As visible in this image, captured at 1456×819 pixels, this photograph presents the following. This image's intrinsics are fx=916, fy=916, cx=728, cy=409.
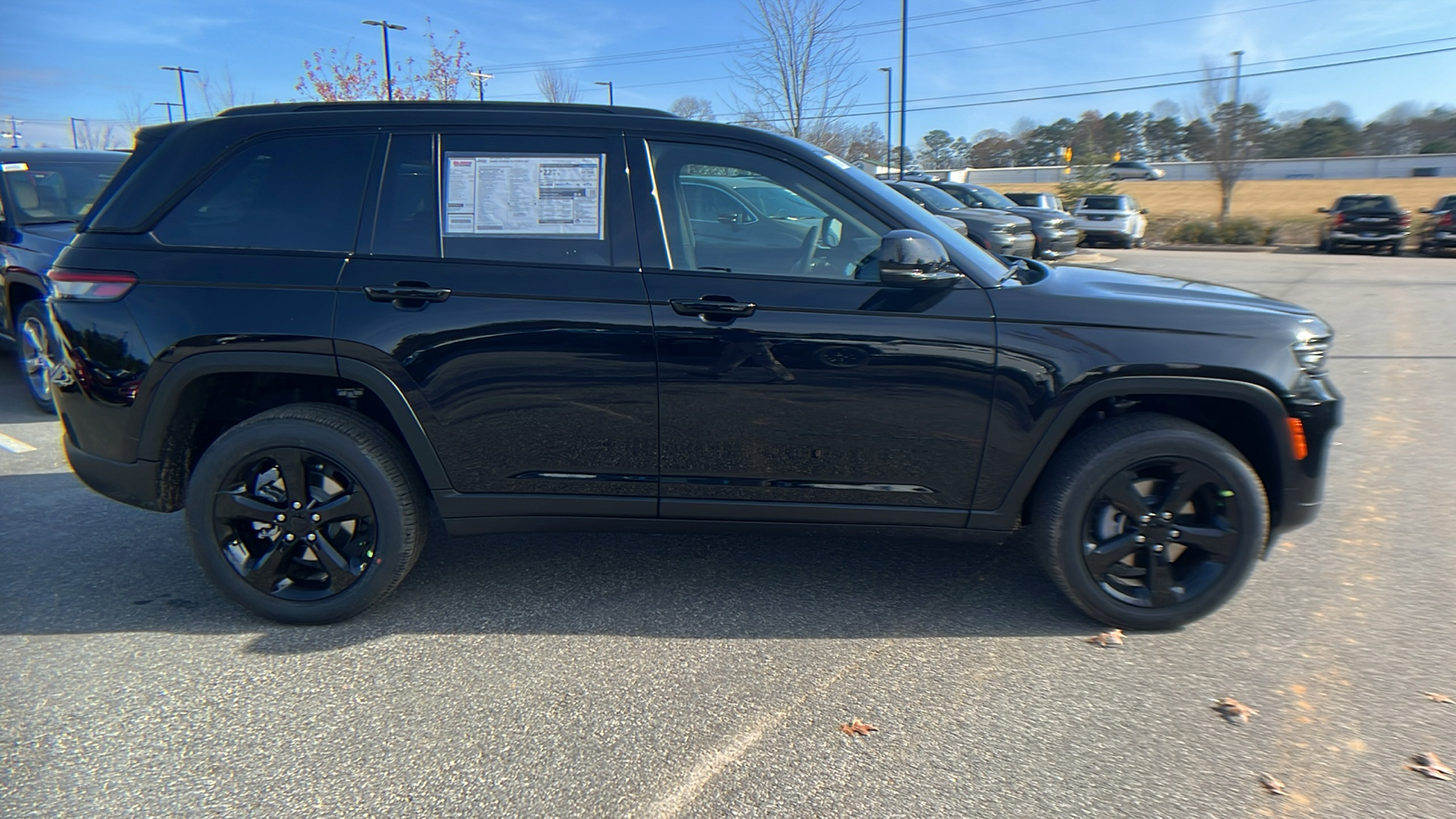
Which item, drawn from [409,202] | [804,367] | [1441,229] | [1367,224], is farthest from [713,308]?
[1441,229]

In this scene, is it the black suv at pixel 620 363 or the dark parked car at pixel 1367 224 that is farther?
the dark parked car at pixel 1367 224

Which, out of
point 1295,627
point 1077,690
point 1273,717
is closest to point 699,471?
point 1077,690

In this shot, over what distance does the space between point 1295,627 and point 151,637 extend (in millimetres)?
4404

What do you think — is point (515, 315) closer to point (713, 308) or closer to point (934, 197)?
point (713, 308)

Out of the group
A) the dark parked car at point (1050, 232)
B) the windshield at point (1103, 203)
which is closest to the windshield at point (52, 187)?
the dark parked car at point (1050, 232)

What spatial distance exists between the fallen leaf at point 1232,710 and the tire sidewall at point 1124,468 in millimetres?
485

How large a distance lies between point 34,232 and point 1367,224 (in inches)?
1151

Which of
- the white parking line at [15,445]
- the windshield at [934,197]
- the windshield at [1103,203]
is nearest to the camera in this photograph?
the white parking line at [15,445]

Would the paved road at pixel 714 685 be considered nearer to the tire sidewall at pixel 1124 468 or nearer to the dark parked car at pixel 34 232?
the tire sidewall at pixel 1124 468

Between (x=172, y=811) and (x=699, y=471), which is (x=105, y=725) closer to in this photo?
(x=172, y=811)

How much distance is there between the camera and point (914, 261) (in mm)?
3219

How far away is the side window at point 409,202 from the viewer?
347cm

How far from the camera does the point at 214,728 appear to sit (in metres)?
2.94

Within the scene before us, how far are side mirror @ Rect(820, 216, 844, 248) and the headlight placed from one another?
1712 millimetres
